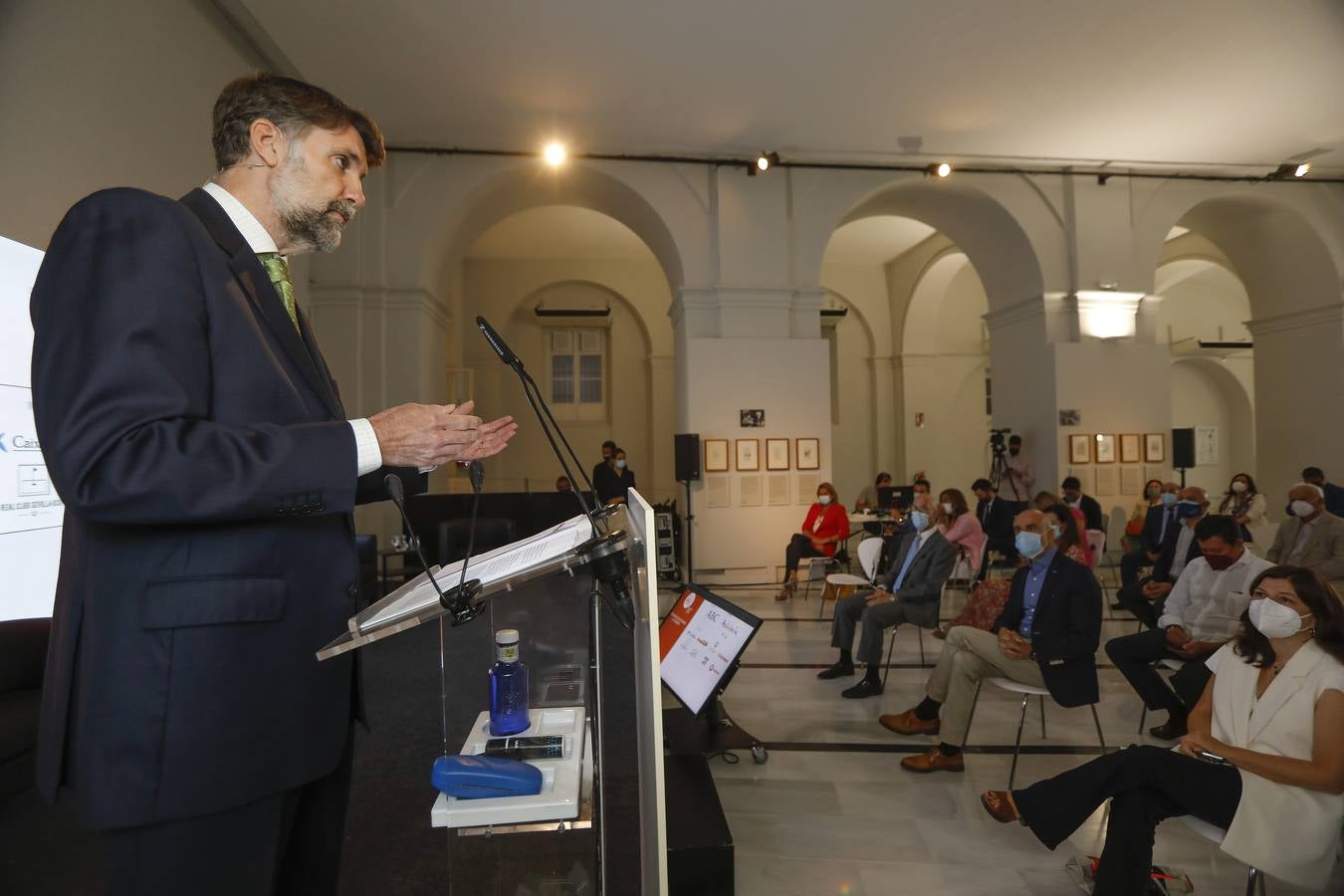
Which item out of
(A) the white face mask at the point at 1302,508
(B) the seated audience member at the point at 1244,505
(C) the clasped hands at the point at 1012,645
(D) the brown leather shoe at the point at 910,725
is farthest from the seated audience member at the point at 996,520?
(C) the clasped hands at the point at 1012,645

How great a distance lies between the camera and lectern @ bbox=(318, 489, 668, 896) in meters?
1.18

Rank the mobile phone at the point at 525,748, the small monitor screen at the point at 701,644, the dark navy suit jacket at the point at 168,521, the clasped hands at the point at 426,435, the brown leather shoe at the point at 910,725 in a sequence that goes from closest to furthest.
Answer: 1. the dark navy suit jacket at the point at 168,521
2. the clasped hands at the point at 426,435
3. the mobile phone at the point at 525,748
4. the small monitor screen at the point at 701,644
5. the brown leather shoe at the point at 910,725

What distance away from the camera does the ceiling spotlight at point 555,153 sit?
335 inches

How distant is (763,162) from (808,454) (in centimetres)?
371

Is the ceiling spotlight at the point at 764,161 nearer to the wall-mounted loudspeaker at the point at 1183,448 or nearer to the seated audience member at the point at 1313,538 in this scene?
the seated audience member at the point at 1313,538

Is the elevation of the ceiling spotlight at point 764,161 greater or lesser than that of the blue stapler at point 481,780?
greater

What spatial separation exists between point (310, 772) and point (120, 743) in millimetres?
260

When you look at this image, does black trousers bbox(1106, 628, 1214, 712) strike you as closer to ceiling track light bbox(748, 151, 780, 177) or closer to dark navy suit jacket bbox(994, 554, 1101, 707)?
dark navy suit jacket bbox(994, 554, 1101, 707)

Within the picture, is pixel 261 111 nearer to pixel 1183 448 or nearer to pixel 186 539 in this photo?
pixel 186 539

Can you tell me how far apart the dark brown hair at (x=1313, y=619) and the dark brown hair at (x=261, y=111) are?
3117mm

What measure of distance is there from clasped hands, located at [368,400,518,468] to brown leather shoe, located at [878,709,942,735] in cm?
347

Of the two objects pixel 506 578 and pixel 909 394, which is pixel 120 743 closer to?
pixel 506 578

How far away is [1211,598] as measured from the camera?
395 cm

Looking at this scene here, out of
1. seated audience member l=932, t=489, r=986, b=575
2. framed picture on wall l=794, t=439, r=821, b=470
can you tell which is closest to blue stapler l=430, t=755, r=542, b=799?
seated audience member l=932, t=489, r=986, b=575
